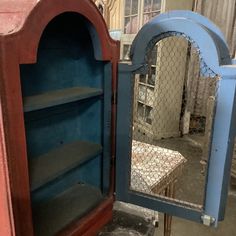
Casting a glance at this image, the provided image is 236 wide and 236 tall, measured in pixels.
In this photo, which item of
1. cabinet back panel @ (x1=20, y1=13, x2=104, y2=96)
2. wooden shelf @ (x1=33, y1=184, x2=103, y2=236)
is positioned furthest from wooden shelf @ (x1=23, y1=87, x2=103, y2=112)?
wooden shelf @ (x1=33, y1=184, x2=103, y2=236)

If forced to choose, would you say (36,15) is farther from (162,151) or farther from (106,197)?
(162,151)

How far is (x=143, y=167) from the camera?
139 cm

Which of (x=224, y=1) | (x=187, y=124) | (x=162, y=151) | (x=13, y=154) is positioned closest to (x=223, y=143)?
(x=13, y=154)

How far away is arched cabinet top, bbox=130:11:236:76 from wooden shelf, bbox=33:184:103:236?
534 mm

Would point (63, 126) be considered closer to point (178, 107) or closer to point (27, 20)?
point (27, 20)

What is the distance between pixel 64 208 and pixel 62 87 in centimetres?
44

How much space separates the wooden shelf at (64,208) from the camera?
832 millimetres

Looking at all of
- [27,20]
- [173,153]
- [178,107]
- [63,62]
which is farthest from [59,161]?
[178,107]

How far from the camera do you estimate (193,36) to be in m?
0.77

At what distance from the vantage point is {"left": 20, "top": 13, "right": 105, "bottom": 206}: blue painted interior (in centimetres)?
86

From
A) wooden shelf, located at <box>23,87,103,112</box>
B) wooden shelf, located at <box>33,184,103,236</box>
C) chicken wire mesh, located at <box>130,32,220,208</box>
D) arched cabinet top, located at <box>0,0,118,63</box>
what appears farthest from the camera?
chicken wire mesh, located at <box>130,32,220,208</box>

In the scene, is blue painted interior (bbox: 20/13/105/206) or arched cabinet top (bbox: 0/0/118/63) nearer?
arched cabinet top (bbox: 0/0/118/63)

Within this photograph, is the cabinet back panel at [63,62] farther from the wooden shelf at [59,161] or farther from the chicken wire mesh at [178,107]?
the chicken wire mesh at [178,107]

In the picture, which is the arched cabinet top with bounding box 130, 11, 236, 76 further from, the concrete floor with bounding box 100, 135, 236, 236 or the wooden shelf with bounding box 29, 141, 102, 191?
the concrete floor with bounding box 100, 135, 236, 236
